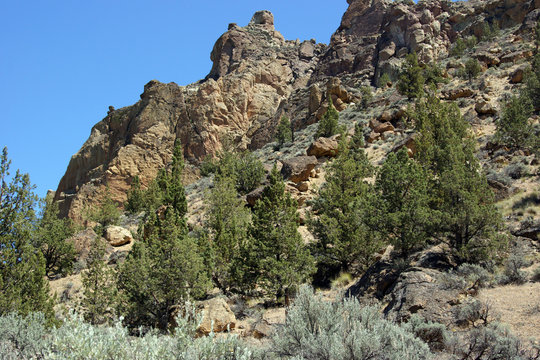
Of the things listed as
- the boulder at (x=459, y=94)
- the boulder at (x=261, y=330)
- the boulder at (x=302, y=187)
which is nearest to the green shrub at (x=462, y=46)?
the boulder at (x=459, y=94)

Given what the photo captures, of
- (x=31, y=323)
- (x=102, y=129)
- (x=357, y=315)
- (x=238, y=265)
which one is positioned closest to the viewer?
(x=357, y=315)

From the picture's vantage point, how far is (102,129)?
63125 millimetres

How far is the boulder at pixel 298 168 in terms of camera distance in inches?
1107

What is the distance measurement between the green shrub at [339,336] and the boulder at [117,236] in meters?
24.3

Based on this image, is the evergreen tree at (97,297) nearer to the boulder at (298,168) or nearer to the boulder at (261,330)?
the boulder at (261,330)

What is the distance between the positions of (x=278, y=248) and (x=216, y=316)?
173 inches

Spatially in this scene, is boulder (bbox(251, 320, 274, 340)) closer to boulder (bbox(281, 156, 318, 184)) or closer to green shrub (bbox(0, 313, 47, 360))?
A: green shrub (bbox(0, 313, 47, 360))

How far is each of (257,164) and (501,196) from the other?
1915 centimetres

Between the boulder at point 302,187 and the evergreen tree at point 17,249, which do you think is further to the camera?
the boulder at point 302,187

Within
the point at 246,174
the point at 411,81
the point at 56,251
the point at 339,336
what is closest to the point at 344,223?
the point at 339,336

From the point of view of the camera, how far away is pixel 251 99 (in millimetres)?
63000

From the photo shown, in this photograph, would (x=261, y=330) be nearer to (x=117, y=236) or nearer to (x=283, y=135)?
(x=117, y=236)

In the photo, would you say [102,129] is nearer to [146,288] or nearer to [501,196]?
[146,288]

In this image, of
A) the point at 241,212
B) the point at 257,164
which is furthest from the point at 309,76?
the point at 241,212
